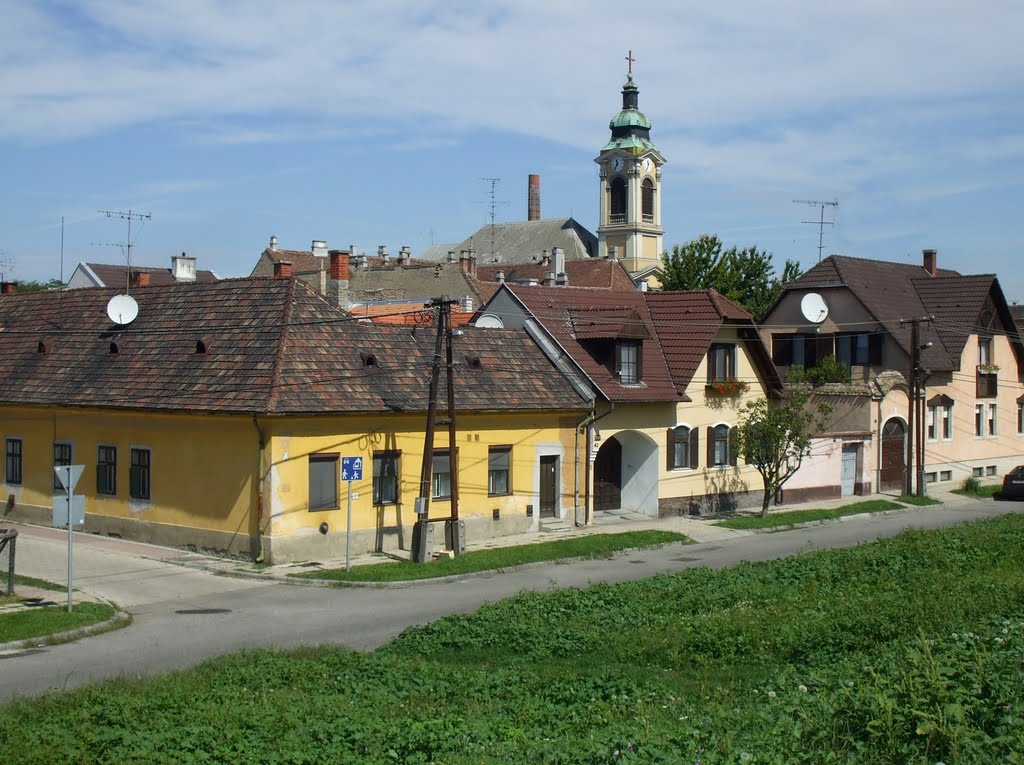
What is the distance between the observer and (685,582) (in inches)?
818

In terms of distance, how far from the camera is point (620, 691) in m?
12.3

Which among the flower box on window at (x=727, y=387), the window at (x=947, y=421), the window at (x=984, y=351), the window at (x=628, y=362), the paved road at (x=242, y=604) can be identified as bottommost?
the paved road at (x=242, y=604)

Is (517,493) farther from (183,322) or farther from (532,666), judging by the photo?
(532,666)

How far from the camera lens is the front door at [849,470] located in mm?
42750

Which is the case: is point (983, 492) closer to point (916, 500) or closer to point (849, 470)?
point (916, 500)

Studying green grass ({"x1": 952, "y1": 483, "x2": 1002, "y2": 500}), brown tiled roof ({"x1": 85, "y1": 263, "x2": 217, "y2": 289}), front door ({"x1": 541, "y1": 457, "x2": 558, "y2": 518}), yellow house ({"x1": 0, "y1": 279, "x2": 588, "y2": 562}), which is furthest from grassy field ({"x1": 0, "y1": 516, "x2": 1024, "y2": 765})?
brown tiled roof ({"x1": 85, "y1": 263, "x2": 217, "y2": 289})

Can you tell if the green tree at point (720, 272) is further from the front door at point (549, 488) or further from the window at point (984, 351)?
the front door at point (549, 488)

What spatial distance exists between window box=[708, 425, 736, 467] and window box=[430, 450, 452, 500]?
11184 millimetres

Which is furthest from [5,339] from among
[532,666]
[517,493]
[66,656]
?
[532,666]

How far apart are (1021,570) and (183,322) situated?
2120 centimetres

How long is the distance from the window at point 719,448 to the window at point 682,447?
831mm

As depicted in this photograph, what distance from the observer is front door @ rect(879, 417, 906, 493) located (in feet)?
148

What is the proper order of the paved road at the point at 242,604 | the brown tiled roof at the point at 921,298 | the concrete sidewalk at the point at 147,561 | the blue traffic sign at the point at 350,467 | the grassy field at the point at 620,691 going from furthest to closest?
the brown tiled roof at the point at 921,298
the blue traffic sign at the point at 350,467
the concrete sidewalk at the point at 147,561
the paved road at the point at 242,604
the grassy field at the point at 620,691

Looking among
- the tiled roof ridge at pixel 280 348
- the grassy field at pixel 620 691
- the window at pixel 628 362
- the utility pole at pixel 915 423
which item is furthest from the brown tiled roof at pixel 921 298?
the grassy field at pixel 620 691
